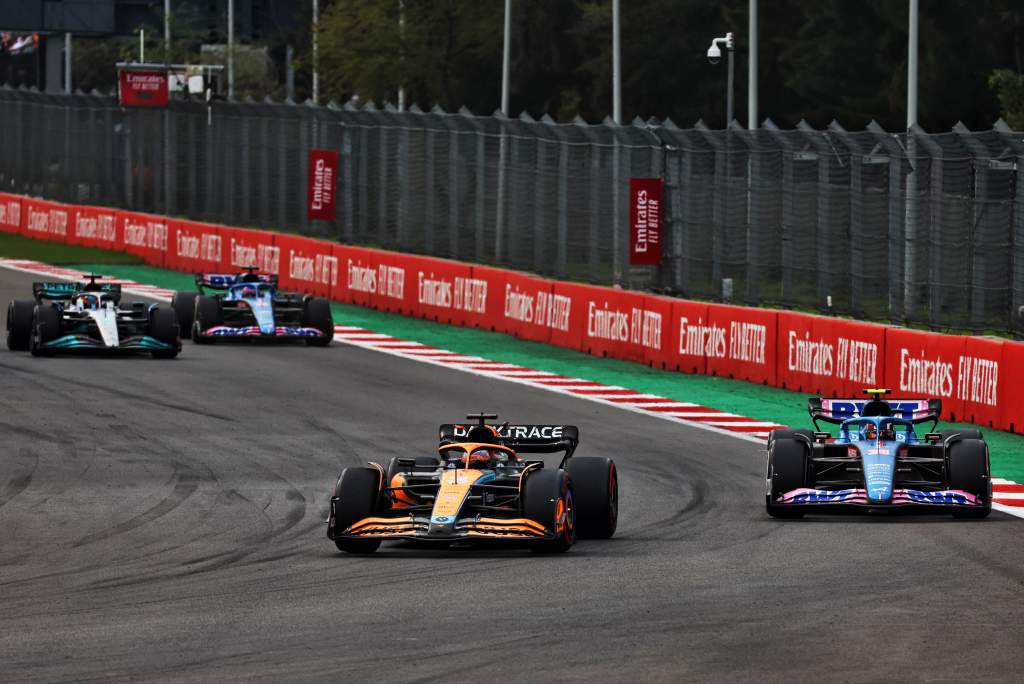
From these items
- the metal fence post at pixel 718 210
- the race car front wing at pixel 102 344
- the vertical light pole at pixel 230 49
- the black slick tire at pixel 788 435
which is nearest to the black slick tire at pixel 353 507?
the black slick tire at pixel 788 435

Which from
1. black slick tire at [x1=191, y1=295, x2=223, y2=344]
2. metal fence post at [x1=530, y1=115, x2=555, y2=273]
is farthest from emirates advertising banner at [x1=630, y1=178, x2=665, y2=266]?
black slick tire at [x1=191, y1=295, x2=223, y2=344]

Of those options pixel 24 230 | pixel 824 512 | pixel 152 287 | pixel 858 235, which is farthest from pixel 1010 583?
pixel 24 230

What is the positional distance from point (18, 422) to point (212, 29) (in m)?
74.0

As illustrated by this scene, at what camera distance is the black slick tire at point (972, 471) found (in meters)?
15.9

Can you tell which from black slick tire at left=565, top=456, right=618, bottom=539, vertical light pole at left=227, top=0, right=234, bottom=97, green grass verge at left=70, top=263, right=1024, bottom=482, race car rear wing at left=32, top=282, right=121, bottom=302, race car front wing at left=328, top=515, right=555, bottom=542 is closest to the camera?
race car front wing at left=328, top=515, right=555, bottom=542

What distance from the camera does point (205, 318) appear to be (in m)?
30.0

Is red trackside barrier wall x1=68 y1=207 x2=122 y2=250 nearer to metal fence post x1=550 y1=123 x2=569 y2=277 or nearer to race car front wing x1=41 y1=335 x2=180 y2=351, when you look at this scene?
metal fence post x1=550 y1=123 x2=569 y2=277

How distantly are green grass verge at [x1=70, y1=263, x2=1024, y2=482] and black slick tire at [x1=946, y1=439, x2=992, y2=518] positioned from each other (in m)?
3.03

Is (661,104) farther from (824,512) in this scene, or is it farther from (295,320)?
(824,512)

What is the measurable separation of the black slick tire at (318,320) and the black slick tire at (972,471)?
604 inches

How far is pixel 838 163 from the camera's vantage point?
26.4 metres

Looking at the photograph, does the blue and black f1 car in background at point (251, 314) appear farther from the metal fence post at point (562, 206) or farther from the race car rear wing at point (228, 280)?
the metal fence post at point (562, 206)

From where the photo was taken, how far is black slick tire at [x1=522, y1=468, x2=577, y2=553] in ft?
46.9

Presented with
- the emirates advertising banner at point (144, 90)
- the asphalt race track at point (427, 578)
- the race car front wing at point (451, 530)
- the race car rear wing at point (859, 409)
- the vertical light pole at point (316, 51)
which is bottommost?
the asphalt race track at point (427, 578)
